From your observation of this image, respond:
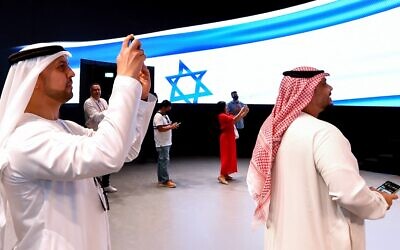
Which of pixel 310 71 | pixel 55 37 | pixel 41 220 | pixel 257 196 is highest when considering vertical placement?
pixel 55 37

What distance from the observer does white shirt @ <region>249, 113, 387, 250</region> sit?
1.54 metres

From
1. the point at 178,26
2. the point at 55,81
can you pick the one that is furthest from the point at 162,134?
the point at 55,81

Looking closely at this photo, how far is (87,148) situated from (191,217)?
10.7 ft

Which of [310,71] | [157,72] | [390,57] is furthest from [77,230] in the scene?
[157,72]

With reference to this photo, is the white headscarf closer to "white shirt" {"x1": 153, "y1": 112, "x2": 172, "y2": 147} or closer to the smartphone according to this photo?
the smartphone

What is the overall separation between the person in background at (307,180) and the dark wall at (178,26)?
4678 millimetres

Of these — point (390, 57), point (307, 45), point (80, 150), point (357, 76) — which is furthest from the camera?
point (307, 45)

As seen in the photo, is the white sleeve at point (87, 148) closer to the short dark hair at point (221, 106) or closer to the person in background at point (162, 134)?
the person in background at point (162, 134)

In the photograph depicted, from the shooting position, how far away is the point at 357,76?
232 inches

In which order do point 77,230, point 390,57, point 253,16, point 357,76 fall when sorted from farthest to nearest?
1. point 253,16
2. point 357,76
3. point 390,57
4. point 77,230

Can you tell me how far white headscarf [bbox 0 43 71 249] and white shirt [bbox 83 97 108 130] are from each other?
354 centimetres

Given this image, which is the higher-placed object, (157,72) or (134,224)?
(157,72)

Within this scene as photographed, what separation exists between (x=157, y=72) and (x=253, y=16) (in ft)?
7.38

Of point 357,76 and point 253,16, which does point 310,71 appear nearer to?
point 357,76
